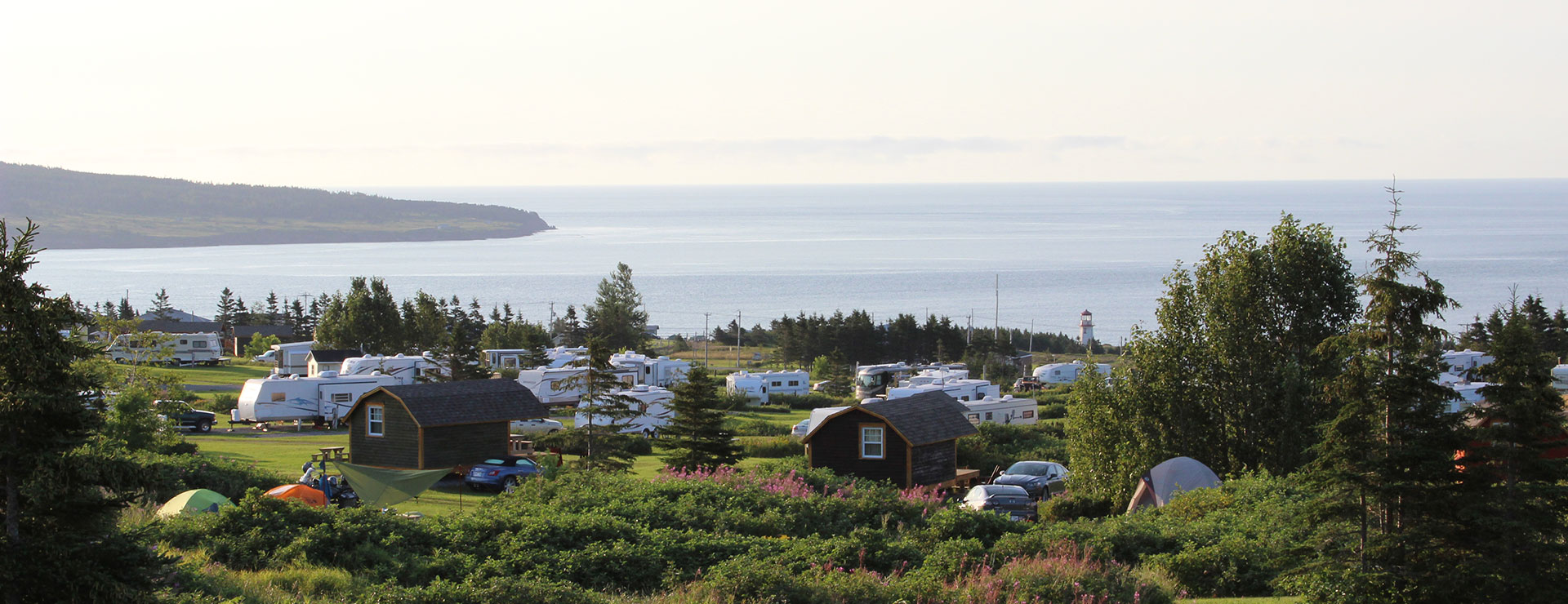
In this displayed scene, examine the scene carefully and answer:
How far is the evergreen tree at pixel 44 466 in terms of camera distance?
24.3 feet

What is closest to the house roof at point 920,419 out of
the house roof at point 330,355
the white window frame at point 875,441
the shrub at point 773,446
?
the white window frame at point 875,441

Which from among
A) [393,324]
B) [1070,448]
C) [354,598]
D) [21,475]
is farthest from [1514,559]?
[393,324]

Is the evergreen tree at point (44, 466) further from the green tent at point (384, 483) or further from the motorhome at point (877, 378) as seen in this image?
the motorhome at point (877, 378)

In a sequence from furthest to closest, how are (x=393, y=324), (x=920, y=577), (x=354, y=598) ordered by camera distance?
(x=393, y=324)
(x=920, y=577)
(x=354, y=598)

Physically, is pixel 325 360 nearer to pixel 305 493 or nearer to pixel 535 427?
pixel 535 427

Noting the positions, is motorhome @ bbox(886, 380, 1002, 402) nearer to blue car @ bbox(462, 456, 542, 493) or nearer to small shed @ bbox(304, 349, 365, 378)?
blue car @ bbox(462, 456, 542, 493)

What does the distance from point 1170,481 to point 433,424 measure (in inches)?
704

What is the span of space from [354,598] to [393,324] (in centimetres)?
6164

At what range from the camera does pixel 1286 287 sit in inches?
1212

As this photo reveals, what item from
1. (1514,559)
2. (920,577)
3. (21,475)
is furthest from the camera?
(920,577)

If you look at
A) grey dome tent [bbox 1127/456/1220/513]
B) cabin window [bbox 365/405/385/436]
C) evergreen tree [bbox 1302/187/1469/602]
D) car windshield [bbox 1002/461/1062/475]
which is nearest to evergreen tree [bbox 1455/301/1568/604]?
evergreen tree [bbox 1302/187/1469/602]

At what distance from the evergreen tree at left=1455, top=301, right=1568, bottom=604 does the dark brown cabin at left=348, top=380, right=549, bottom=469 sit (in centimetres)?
2454

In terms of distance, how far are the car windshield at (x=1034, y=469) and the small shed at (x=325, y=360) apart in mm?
38792

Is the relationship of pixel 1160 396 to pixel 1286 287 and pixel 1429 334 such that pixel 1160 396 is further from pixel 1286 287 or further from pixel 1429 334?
pixel 1429 334
